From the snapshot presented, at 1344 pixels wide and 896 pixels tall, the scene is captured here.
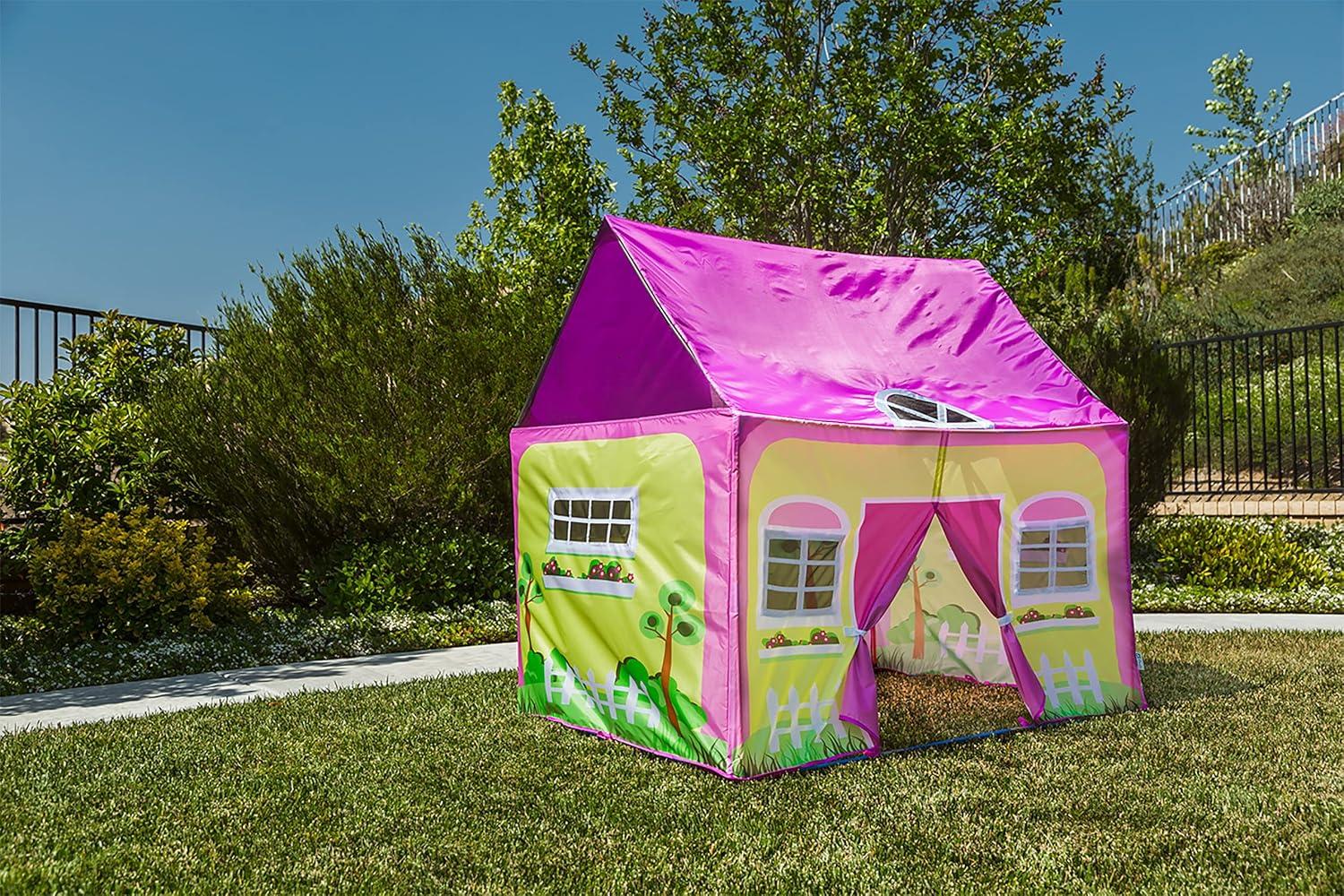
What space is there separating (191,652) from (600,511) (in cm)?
442

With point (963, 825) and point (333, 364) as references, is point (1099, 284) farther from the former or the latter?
point (963, 825)

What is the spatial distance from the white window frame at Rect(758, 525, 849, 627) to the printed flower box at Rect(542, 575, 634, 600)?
2.81 feet

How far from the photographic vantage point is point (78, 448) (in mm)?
9742

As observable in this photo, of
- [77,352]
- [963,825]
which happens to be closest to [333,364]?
[77,352]

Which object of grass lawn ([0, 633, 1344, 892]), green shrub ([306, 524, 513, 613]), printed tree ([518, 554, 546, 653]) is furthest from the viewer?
green shrub ([306, 524, 513, 613])

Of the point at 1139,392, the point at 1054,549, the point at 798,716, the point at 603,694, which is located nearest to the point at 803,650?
the point at 798,716

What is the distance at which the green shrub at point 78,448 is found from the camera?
31.6 ft

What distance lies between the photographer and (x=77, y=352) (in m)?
10.9

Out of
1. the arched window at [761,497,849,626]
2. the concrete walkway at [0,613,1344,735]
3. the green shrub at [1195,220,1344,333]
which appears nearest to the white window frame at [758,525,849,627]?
the arched window at [761,497,849,626]

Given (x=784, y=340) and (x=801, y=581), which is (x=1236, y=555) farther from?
(x=801, y=581)

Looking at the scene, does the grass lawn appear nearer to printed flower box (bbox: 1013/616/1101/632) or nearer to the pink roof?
printed flower box (bbox: 1013/616/1101/632)

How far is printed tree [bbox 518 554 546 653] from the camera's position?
257 inches

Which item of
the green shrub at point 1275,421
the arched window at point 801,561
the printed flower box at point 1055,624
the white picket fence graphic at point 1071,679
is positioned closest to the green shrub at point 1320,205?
the green shrub at point 1275,421

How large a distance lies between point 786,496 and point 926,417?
1.07 m
